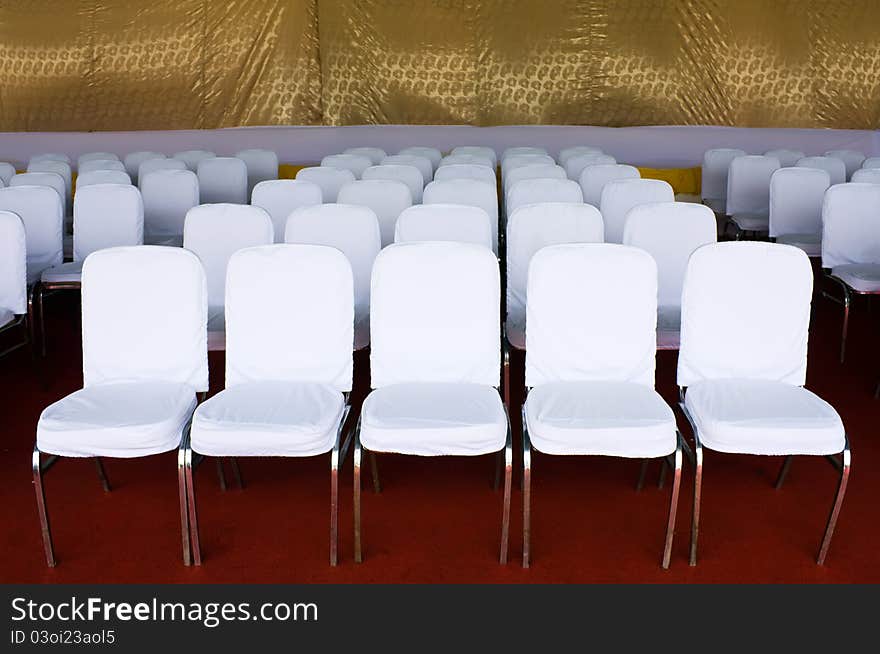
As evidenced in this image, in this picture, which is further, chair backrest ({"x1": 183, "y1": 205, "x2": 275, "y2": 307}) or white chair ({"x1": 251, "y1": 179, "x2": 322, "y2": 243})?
white chair ({"x1": 251, "y1": 179, "x2": 322, "y2": 243})

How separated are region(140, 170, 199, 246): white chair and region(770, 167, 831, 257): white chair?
13.5ft

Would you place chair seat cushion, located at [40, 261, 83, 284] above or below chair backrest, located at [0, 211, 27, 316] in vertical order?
below

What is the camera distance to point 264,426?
3246 millimetres

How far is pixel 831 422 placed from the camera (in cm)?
325

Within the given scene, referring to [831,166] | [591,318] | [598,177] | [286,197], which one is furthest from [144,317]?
[831,166]

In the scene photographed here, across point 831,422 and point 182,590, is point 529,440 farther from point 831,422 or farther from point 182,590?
point 182,590

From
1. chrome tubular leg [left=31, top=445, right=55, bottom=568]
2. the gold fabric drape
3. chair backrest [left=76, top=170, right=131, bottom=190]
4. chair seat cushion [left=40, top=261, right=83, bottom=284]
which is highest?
the gold fabric drape

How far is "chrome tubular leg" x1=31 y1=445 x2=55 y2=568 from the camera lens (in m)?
3.25

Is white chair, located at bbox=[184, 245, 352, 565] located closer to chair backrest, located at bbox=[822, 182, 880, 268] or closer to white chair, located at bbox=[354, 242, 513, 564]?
white chair, located at bbox=[354, 242, 513, 564]

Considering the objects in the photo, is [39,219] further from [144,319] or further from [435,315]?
[435,315]

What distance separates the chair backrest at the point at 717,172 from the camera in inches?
342

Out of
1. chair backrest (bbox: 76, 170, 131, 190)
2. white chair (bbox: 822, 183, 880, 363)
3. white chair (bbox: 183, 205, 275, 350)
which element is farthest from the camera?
chair backrest (bbox: 76, 170, 131, 190)

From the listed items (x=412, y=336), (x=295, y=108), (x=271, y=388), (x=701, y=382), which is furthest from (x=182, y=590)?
(x=295, y=108)

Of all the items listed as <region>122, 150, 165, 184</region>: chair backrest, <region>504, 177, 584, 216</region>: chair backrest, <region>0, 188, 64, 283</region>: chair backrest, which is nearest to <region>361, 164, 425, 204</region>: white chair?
<region>504, 177, 584, 216</region>: chair backrest
